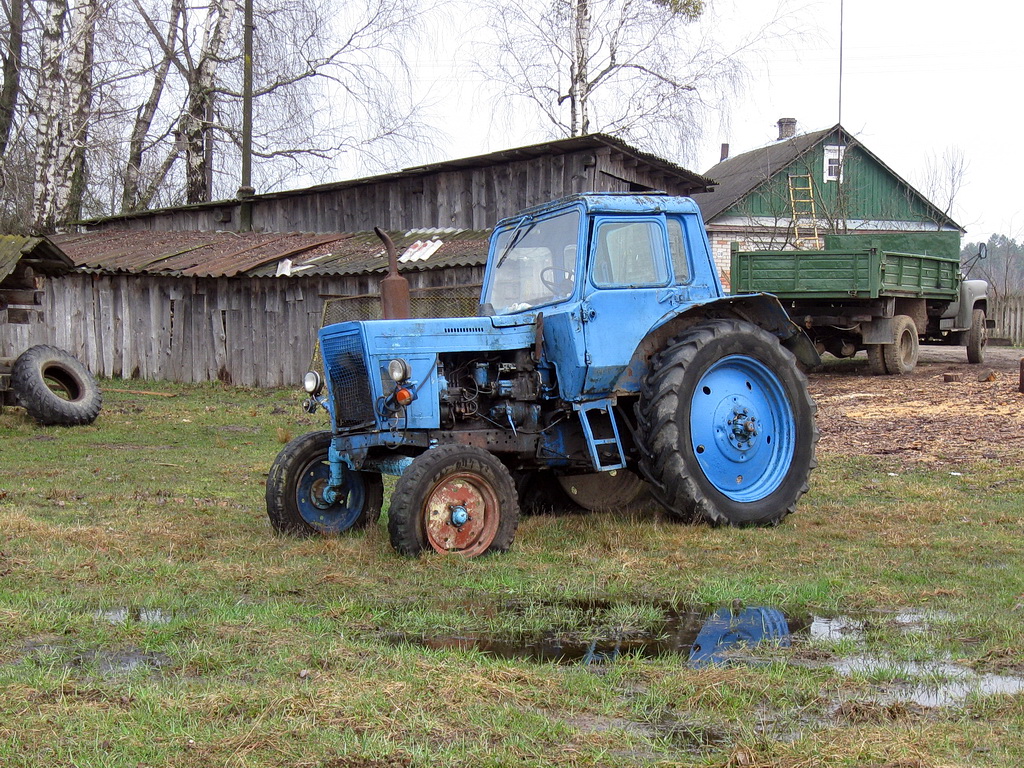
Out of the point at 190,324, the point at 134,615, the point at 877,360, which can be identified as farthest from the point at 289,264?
the point at 134,615

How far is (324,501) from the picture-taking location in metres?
7.51

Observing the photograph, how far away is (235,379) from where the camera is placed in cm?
2091

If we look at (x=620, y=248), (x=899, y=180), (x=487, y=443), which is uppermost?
(x=899, y=180)

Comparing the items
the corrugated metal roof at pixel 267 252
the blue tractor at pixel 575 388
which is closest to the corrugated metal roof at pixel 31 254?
the corrugated metal roof at pixel 267 252

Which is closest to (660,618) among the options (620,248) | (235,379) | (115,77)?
(620,248)

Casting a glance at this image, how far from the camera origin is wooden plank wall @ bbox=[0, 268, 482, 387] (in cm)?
2012

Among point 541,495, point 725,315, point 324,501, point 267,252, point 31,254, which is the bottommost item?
point 541,495

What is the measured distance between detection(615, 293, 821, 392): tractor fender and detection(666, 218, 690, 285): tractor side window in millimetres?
254

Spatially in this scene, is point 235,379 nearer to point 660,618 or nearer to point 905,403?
point 905,403

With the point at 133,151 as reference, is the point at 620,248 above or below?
below

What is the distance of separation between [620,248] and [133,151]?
25.7 metres

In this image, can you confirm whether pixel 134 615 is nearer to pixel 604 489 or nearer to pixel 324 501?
pixel 324 501

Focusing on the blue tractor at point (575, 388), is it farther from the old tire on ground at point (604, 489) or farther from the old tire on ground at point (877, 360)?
the old tire on ground at point (877, 360)

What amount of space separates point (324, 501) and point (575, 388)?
194 cm
